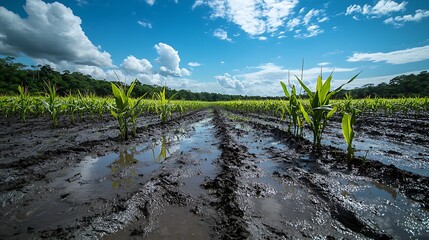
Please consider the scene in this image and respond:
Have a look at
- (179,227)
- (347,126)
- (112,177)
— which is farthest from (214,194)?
(347,126)

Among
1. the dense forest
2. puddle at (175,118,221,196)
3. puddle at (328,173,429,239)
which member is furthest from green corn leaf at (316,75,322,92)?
the dense forest

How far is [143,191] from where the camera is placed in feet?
6.09

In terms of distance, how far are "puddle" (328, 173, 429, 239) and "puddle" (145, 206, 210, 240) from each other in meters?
1.16

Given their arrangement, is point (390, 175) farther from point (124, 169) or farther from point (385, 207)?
point (124, 169)

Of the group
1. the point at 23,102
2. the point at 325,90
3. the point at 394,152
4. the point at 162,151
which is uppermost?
the point at 325,90

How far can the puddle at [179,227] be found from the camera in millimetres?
1261

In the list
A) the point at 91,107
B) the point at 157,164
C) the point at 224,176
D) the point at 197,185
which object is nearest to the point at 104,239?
the point at 197,185

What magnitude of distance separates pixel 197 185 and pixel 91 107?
26.2ft

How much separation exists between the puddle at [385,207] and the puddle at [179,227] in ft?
3.81

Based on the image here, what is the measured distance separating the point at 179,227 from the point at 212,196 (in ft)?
1.68

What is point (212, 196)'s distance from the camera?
1.82 meters

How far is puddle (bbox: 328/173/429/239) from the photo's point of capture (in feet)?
4.36

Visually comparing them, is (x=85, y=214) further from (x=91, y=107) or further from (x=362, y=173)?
(x=91, y=107)

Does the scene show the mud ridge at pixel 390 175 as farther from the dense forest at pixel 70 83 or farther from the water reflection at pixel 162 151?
the dense forest at pixel 70 83
